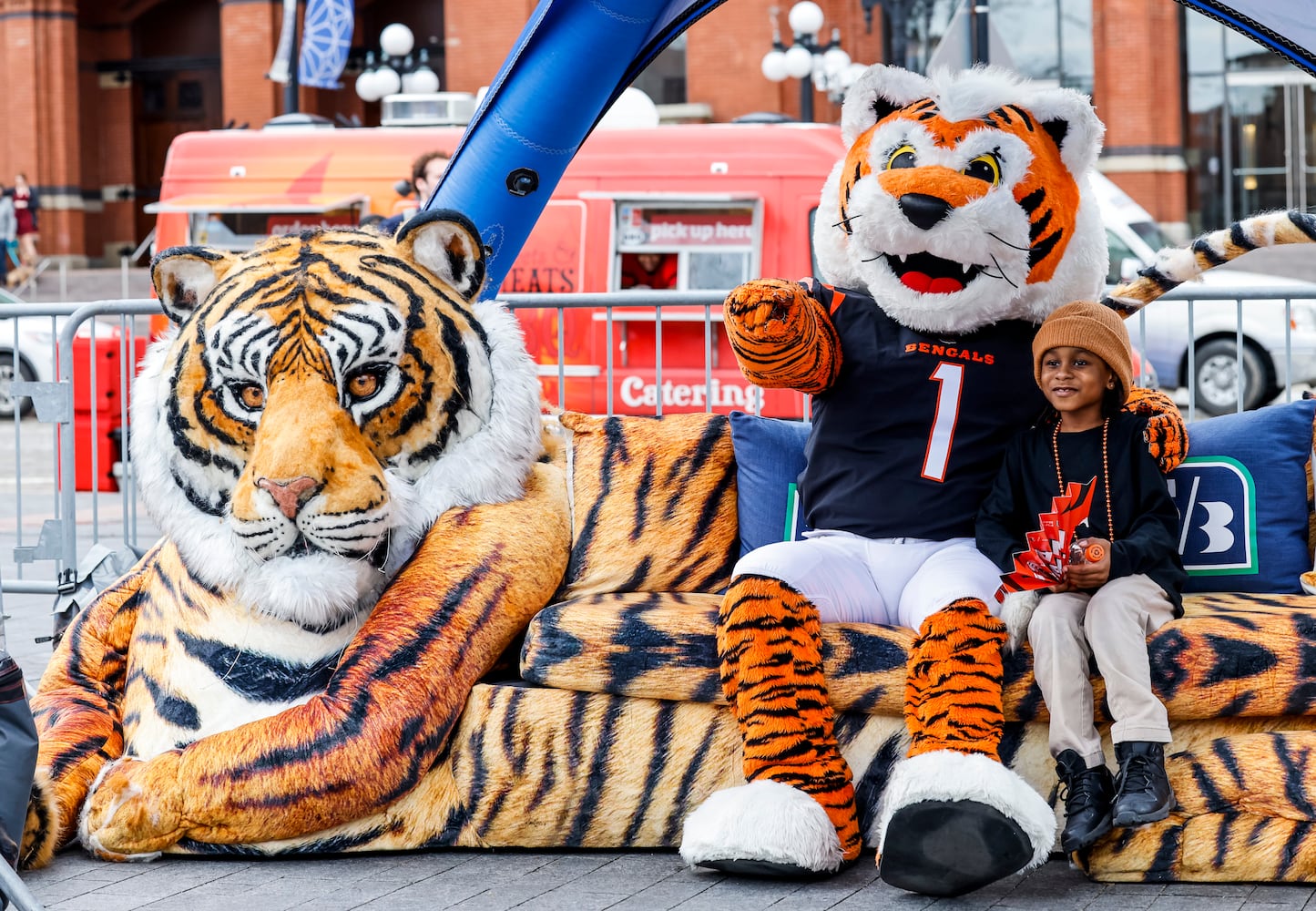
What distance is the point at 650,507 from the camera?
15.3 feet

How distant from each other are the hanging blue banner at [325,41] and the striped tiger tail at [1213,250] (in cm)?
1600


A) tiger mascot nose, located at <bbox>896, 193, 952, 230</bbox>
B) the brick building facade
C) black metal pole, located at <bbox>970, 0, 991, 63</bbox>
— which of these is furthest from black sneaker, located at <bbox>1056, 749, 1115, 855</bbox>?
the brick building facade

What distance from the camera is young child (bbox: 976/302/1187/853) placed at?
12.1ft

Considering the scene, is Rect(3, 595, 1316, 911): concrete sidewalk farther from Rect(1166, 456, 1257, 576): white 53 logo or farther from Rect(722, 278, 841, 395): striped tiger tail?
Rect(722, 278, 841, 395): striped tiger tail

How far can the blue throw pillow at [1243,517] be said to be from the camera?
4496 millimetres

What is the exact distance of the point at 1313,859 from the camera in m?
3.70

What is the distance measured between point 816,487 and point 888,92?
3.77 ft

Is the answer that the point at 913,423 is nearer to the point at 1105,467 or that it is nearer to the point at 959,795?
the point at 1105,467

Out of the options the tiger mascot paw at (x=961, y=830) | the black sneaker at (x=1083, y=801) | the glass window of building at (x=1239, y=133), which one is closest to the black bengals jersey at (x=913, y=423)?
the black sneaker at (x=1083, y=801)

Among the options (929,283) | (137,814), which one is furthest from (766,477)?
(137,814)

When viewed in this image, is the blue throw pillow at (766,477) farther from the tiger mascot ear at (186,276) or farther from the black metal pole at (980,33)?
the black metal pole at (980,33)

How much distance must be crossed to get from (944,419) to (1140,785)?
3.65ft

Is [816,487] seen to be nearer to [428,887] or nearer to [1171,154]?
[428,887]

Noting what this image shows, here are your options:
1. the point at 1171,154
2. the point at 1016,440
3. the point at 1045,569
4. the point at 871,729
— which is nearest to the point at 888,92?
the point at 1016,440
